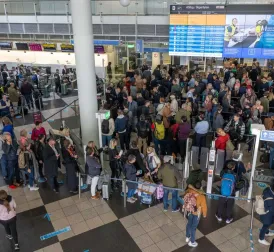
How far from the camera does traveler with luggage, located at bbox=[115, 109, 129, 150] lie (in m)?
8.62

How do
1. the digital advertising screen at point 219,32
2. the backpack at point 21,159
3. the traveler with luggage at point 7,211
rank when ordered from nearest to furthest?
the traveler with luggage at point 7,211, the backpack at point 21,159, the digital advertising screen at point 219,32

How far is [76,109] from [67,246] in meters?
5.68

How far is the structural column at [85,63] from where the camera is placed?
25.0 feet

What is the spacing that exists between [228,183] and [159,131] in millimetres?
2956

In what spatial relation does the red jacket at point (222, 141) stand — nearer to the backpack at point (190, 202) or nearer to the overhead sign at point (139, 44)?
the backpack at point (190, 202)

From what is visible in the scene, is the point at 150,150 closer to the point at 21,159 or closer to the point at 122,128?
the point at 122,128

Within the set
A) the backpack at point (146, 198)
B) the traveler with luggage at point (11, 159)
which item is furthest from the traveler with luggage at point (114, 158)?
the traveler with luggage at point (11, 159)

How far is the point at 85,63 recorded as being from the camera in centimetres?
810

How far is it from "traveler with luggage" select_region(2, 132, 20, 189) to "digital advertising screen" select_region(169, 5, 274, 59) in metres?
9.29

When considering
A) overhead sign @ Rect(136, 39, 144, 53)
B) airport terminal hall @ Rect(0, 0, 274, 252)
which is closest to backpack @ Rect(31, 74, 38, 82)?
airport terminal hall @ Rect(0, 0, 274, 252)

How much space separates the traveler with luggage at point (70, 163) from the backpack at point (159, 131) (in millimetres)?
2357

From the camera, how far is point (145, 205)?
274 inches

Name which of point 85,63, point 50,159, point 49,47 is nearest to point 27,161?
point 50,159

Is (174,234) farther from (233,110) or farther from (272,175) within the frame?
(233,110)
